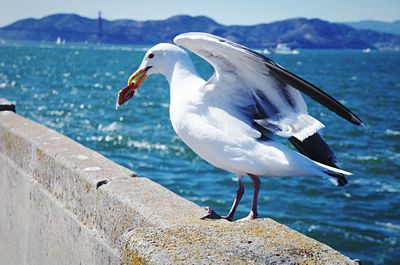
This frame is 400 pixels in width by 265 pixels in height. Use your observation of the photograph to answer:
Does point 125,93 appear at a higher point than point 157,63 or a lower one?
lower

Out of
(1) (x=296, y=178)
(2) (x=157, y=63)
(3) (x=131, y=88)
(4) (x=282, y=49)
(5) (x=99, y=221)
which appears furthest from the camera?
(4) (x=282, y=49)

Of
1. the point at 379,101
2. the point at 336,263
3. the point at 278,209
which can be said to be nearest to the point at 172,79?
the point at 336,263

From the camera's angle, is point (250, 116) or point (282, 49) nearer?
point (250, 116)

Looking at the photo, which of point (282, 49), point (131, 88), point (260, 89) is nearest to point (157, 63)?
point (131, 88)

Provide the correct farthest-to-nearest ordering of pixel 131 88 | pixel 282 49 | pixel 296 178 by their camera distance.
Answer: pixel 282 49
pixel 296 178
pixel 131 88

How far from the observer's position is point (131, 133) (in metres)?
20.6

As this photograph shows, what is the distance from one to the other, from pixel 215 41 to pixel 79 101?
28.9 meters

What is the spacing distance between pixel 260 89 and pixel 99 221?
1.15 meters

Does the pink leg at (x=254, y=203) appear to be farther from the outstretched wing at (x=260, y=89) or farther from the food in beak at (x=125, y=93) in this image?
the food in beak at (x=125, y=93)

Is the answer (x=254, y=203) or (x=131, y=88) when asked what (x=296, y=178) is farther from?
(x=254, y=203)

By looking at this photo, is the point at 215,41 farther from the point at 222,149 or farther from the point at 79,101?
the point at 79,101

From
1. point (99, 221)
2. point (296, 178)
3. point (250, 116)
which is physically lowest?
point (296, 178)

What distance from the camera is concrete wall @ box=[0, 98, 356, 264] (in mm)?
2174

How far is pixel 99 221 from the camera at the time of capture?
10.6 feet
